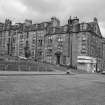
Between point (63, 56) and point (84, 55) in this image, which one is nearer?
point (84, 55)

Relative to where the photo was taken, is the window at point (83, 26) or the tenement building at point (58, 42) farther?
the window at point (83, 26)

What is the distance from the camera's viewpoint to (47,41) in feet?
201

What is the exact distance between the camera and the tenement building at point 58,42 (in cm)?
5503

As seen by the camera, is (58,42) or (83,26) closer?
(83,26)

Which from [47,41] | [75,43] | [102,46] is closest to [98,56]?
[102,46]

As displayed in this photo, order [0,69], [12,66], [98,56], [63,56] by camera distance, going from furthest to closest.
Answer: [98,56]
[63,56]
[12,66]
[0,69]

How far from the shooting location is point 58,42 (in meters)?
59.2

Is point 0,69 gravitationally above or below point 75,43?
below

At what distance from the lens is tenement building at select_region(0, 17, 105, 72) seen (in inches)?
2167

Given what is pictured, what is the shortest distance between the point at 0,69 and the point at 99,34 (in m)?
41.7

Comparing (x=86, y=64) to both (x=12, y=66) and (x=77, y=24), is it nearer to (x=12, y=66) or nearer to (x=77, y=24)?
(x=77, y=24)

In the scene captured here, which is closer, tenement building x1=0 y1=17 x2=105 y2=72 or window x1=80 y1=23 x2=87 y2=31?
tenement building x1=0 y1=17 x2=105 y2=72

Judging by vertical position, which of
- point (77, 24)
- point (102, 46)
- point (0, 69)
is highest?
point (77, 24)

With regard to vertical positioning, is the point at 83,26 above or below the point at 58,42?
above
